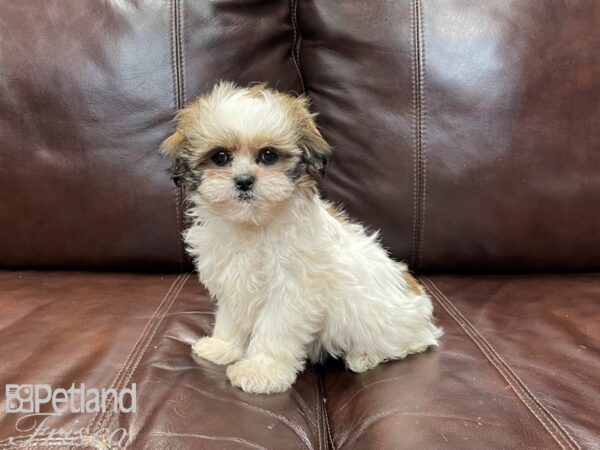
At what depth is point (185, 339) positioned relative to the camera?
138cm

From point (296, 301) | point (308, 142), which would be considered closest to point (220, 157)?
point (308, 142)

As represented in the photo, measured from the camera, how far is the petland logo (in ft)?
3.47

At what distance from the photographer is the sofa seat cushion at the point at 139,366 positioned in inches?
40.0

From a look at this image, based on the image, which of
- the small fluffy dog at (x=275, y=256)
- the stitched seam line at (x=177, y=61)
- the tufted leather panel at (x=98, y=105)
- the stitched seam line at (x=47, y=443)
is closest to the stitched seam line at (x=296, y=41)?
the tufted leather panel at (x=98, y=105)

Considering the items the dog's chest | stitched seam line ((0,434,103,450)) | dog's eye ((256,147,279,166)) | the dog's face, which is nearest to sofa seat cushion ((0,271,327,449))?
stitched seam line ((0,434,103,450))

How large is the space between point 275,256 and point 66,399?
0.47m

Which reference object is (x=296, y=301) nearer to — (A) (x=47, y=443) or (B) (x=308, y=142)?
(B) (x=308, y=142)

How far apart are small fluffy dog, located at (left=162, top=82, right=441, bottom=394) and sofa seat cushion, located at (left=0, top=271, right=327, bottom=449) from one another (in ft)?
Result: 0.24

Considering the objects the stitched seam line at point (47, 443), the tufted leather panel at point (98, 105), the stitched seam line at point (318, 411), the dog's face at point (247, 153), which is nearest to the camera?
the stitched seam line at point (47, 443)

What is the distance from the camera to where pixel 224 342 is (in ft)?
4.46

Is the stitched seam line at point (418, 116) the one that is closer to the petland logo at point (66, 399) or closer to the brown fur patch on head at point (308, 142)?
the brown fur patch on head at point (308, 142)

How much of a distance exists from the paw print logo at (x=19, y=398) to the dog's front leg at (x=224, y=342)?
13.6 inches

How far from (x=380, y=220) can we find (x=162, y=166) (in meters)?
0.63

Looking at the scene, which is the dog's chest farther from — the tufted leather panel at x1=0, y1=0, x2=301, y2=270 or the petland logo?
the tufted leather panel at x1=0, y1=0, x2=301, y2=270
